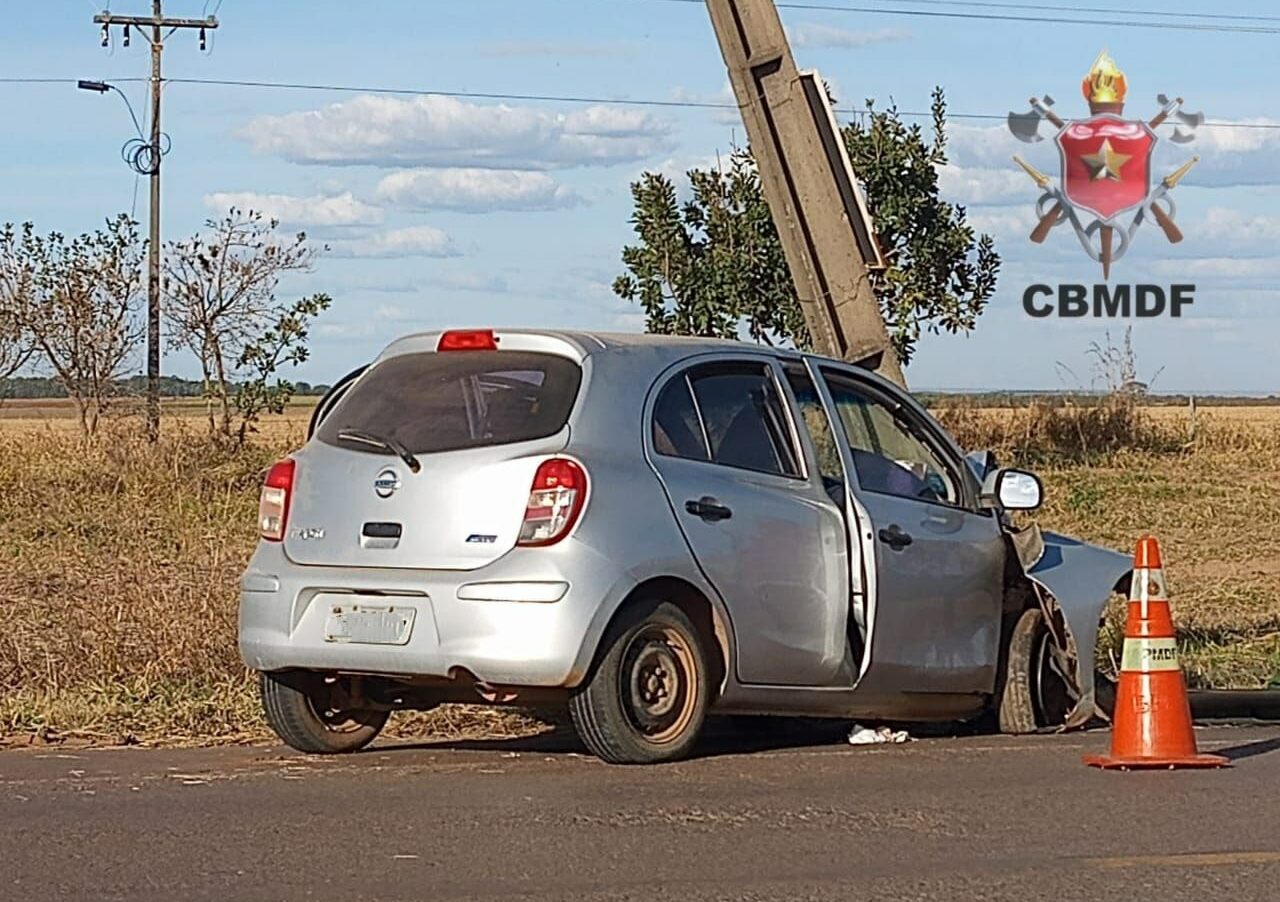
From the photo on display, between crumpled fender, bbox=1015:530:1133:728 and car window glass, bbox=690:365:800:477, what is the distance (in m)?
1.47

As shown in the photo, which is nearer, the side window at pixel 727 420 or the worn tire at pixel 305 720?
the side window at pixel 727 420

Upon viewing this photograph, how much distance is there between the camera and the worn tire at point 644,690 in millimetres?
7895

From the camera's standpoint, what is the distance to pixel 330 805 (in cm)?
732

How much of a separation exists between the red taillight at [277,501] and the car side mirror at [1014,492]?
3.21m

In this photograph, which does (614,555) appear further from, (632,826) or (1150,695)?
(1150,695)

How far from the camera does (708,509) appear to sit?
8.25 m

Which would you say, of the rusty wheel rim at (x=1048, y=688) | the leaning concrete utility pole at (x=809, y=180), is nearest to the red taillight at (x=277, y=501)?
the rusty wheel rim at (x=1048, y=688)

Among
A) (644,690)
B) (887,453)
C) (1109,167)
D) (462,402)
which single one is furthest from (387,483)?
(1109,167)

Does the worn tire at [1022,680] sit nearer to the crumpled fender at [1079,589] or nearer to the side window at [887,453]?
the crumpled fender at [1079,589]

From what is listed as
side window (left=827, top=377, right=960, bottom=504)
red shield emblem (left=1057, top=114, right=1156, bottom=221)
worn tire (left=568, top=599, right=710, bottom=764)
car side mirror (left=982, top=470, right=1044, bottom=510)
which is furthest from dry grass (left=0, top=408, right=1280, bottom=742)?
red shield emblem (left=1057, top=114, right=1156, bottom=221)

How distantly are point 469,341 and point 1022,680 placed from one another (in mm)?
3046

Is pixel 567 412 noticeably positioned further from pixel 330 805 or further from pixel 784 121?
pixel 784 121

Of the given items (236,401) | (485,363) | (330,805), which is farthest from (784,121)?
(236,401)

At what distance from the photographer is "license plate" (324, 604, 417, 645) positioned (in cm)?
788
